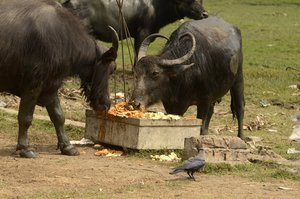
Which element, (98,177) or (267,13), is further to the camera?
(267,13)

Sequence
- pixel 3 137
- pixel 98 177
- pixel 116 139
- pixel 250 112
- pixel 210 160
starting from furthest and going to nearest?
pixel 250 112
pixel 3 137
pixel 116 139
pixel 210 160
pixel 98 177

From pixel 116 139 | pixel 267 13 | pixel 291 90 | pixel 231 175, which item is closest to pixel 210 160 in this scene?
pixel 231 175

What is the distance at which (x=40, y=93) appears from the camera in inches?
420

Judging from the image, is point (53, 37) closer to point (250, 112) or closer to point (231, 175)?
point (231, 175)

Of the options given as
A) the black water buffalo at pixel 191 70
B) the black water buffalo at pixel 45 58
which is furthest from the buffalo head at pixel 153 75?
the black water buffalo at pixel 45 58

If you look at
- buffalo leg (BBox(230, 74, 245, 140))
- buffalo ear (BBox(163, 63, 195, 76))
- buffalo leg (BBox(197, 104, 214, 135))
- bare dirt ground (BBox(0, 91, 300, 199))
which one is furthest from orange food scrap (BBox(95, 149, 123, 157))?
buffalo leg (BBox(230, 74, 245, 140))

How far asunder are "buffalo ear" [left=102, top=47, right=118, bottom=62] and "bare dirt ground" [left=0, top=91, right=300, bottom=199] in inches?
48.9

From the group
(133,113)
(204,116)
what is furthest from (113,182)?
(204,116)

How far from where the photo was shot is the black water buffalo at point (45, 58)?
10.4 m

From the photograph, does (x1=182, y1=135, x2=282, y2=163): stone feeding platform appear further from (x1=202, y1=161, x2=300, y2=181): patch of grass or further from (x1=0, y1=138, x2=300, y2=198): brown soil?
(x1=0, y1=138, x2=300, y2=198): brown soil

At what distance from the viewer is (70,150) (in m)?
10.9

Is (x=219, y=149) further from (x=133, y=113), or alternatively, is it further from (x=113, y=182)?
(x=113, y=182)

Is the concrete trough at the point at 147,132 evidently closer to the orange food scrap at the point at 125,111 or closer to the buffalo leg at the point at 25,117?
the orange food scrap at the point at 125,111

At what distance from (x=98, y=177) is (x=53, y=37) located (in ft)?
6.41
